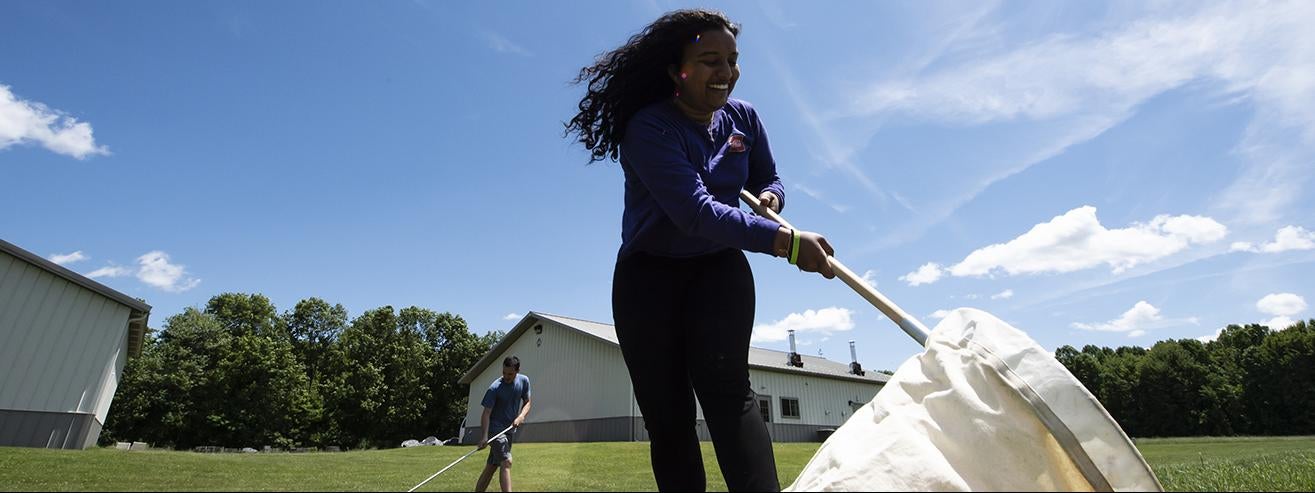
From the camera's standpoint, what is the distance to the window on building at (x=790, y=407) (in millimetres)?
29734

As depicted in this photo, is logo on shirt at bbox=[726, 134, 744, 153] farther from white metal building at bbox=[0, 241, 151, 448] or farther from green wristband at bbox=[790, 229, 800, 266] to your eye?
white metal building at bbox=[0, 241, 151, 448]

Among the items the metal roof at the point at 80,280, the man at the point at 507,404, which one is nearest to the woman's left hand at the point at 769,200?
the man at the point at 507,404

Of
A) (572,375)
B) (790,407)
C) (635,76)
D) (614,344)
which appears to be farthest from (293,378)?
(635,76)

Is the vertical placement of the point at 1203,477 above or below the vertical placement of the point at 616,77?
below

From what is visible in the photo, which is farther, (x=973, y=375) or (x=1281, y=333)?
(x=1281, y=333)

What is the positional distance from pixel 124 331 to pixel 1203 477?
71.3ft

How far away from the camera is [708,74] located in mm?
2275

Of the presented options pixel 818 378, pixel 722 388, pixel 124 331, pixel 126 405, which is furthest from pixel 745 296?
pixel 126 405

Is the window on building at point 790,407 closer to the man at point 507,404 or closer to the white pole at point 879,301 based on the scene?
the man at point 507,404

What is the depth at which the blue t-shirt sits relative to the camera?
794cm

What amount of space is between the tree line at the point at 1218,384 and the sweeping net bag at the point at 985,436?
49.5 metres

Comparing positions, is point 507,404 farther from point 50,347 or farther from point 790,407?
point 790,407

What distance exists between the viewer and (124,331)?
55.0ft

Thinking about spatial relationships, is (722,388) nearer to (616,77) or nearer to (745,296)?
(745,296)
